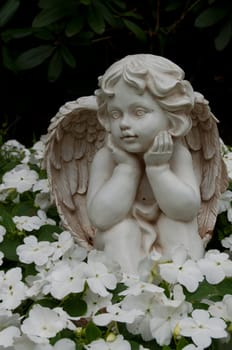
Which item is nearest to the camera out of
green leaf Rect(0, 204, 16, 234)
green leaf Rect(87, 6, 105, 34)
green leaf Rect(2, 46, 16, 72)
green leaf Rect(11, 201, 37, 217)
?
green leaf Rect(0, 204, 16, 234)

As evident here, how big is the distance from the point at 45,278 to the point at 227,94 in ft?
10.2

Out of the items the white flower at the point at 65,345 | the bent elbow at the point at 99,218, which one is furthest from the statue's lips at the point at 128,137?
the white flower at the point at 65,345

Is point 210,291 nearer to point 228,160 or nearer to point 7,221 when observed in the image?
point 7,221

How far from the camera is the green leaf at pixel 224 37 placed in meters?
3.82

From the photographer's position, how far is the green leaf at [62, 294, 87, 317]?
6.10 ft

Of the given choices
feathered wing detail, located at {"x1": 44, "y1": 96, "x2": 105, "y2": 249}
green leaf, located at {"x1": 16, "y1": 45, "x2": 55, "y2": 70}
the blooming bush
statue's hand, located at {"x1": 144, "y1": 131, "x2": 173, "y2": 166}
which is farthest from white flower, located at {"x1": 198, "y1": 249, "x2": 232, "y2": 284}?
green leaf, located at {"x1": 16, "y1": 45, "x2": 55, "y2": 70}

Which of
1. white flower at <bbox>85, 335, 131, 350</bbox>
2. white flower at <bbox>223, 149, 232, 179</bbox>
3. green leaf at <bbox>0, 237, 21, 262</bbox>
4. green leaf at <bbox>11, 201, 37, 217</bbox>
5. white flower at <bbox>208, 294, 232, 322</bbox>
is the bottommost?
white flower at <bbox>223, 149, 232, 179</bbox>

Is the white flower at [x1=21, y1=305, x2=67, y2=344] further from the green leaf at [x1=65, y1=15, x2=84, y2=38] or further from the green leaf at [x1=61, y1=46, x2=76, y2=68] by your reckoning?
the green leaf at [x1=61, y1=46, x2=76, y2=68]

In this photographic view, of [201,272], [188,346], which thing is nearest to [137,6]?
[201,272]

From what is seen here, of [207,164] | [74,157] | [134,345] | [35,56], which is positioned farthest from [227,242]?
[35,56]

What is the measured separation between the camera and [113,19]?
12.2 feet

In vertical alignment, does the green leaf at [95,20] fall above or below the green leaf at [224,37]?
above

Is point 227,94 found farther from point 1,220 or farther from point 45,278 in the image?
point 45,278

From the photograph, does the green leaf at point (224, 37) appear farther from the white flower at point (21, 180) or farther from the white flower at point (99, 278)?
the white flower at point (99, 278)
